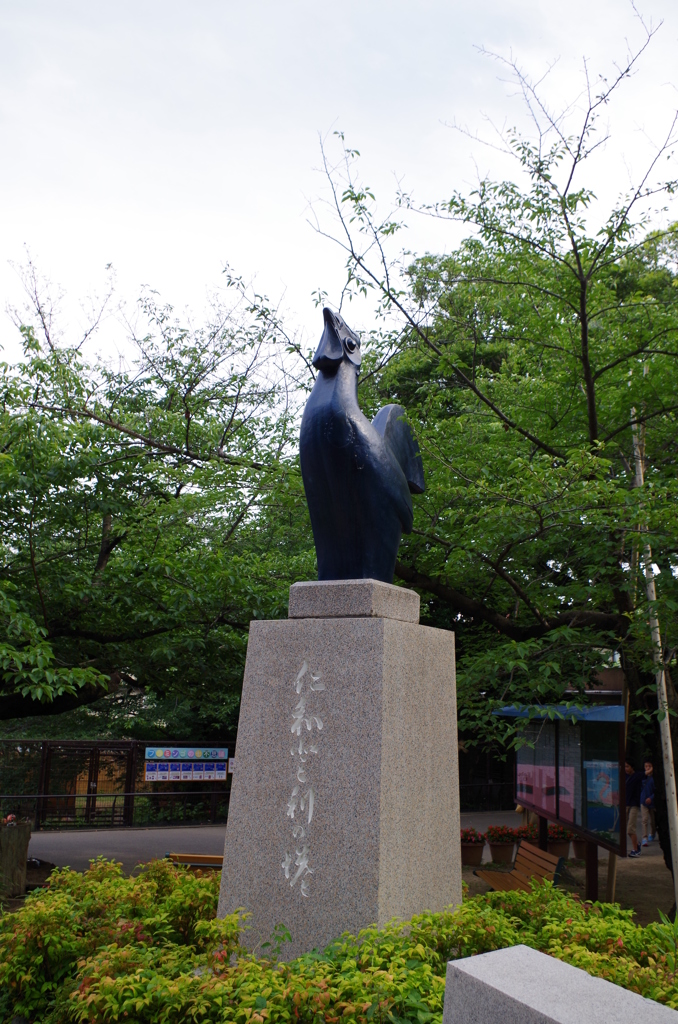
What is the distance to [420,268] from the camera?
324 inches

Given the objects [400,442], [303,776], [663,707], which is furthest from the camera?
[663,707]

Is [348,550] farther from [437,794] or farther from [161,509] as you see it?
[161,509]

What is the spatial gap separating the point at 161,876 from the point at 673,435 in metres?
6.24

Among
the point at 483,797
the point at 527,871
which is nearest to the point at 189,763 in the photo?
the point at 527,871

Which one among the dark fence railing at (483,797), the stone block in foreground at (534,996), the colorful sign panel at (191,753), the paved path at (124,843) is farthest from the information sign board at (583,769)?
the dark fence railing at (483,797)

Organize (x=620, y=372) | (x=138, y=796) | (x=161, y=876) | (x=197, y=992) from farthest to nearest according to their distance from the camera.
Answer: (x=138, y=796)
(x=620, y=372)
(x=161, y=876)
(x=197, y=992)

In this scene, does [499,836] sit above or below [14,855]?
below

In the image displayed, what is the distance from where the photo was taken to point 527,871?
773 centimetres

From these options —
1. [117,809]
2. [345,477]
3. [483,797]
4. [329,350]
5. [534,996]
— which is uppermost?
[329,350]

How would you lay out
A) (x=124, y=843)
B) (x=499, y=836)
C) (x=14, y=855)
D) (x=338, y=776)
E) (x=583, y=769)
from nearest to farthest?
1. (x=338, y=776)
2. (x=583, y=769)
3. (x=14, y=855)
4. (x=499, y=836)
5. (x=124, y=843)

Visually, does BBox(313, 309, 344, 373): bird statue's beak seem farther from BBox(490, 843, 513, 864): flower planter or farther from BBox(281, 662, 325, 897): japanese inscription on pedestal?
BBox(490, 843, 513, 864): flower planter

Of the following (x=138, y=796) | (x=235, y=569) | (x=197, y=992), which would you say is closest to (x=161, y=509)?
(x=235, y=569)

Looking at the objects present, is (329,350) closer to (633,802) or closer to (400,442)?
(400,442)

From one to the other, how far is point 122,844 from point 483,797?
10.3 m
